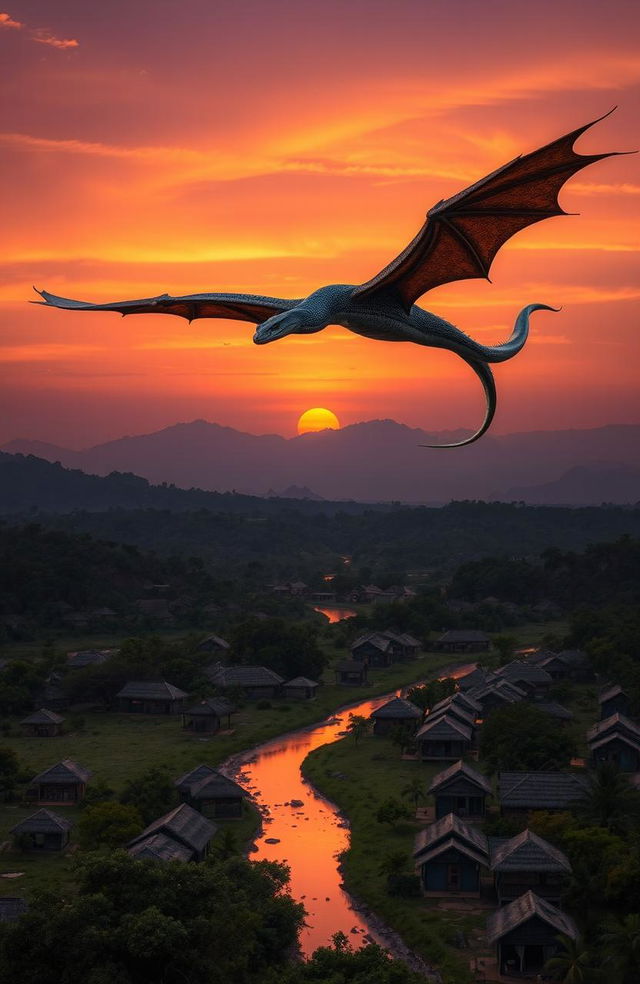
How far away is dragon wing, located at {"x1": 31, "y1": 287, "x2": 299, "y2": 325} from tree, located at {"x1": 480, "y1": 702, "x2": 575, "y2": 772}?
24.9 m

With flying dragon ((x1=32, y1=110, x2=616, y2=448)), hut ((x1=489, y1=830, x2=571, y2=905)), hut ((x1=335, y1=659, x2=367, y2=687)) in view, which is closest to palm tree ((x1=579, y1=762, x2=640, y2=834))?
hut ((x1=489, y1=830, x2=571, y2=905))

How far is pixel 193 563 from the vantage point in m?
72.1

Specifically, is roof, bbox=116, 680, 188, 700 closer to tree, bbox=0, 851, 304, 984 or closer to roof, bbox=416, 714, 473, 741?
roof, bbox=416, 714, 473, 741

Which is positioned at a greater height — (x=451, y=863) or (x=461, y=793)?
(x=451, y=863)

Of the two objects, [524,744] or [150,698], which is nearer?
[524,744]

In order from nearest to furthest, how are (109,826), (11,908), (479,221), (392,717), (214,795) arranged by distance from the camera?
1. (479,221)
2. (11,908)
3. (109,826)
4. (214,795)
5. (392,717)

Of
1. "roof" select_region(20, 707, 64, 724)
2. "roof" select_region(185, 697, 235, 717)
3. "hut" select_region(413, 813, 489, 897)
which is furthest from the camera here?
"roof" select_region(185, 697, 235, 717)

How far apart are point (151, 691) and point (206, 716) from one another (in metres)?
3.97

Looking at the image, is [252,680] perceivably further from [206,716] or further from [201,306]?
[201,306]

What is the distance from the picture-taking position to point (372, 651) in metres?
50.6

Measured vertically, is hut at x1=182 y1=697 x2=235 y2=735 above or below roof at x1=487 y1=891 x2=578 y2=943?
below

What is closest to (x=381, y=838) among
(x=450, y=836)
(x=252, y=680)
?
(x=450, y=836)

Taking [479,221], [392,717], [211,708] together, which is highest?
[479,221]

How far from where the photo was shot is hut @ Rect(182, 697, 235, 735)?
120 feet
